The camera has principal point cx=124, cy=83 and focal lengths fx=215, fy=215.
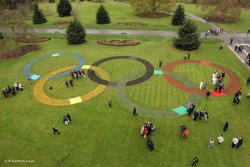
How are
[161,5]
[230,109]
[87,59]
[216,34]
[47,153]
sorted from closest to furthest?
[47,153]
[230,109]
[87,59]
[216,34]
[161,5]

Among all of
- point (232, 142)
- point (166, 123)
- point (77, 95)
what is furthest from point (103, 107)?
point (232, 142)

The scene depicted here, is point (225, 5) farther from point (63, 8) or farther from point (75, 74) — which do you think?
point (63, 8)

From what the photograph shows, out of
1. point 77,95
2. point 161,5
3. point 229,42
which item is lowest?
point 77,95

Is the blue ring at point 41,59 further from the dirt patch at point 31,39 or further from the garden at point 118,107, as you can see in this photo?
the dirt patch at point 31,39

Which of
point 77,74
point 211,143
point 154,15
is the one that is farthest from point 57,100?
point 154,15

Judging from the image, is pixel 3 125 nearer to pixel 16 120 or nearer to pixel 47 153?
pixel 16 120

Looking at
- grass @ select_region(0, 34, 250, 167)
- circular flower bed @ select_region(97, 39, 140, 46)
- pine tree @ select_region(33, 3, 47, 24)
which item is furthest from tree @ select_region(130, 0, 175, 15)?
grass @ select_region(0, 34, 250, 167)
